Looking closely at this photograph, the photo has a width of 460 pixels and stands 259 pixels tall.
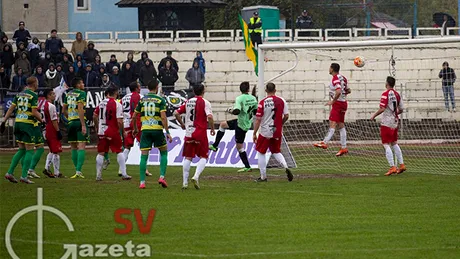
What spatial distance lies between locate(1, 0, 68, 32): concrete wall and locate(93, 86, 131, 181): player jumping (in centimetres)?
2766

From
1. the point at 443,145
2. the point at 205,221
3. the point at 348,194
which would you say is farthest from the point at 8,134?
the point at 205,221

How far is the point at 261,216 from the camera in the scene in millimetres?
15336

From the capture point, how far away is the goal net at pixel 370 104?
82.4 ft

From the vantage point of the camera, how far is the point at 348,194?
1847 cm

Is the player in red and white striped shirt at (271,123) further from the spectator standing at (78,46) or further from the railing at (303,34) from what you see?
the railing at (303,34)

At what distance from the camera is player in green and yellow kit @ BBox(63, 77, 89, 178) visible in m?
22.2

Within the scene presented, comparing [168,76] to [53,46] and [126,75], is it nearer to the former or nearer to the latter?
[126,75]

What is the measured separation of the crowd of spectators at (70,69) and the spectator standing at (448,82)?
9374 millimetres

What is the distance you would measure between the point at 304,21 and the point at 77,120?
20.7 meters

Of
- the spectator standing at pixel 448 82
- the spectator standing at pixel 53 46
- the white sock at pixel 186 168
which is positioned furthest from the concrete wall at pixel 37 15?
the white sock at pixel 186 168

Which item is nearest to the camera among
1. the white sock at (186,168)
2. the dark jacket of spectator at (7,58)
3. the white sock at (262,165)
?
the white sock at (186,168)

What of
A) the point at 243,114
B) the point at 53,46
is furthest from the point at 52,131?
the point at 53,46

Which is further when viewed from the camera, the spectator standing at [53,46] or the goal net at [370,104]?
the spectator standing at [53,46]

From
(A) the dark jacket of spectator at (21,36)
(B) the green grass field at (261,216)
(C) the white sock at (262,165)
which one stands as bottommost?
(B) the green grass field at (261,216)
